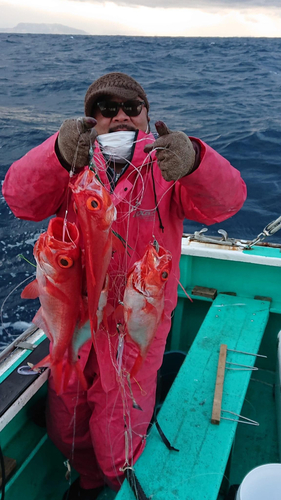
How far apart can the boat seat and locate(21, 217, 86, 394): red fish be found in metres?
0.80

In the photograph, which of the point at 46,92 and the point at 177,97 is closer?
the point at 177,97

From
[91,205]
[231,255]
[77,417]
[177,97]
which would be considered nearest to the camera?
[91,205]

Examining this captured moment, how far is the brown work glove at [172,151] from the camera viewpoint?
181cm

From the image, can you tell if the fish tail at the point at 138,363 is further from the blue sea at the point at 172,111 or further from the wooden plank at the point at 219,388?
the blue sea at the point at 172,111

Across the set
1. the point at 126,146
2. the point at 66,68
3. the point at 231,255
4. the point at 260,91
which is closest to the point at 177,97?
the point at 260,91

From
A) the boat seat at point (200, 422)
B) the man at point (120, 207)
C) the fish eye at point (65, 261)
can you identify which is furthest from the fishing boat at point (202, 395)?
the fish eye at point (65, 261)

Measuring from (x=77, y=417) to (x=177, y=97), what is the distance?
53.3 feet

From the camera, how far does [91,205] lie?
5.36ft

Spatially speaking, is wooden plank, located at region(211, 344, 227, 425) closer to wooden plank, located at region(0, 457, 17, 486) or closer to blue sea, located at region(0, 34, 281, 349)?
wooden plank, located at region(0, 457, 17, 486)

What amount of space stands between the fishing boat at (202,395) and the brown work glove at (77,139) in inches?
55.2

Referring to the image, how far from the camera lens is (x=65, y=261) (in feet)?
5.78

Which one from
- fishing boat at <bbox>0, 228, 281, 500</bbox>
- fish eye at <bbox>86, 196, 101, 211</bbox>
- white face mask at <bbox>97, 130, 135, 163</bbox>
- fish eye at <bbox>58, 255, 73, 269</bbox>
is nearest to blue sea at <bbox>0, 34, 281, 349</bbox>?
fishing boat at <bbox>0, 228, 281, 500</bbox>

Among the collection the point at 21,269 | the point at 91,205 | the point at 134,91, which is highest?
the point at 134,91

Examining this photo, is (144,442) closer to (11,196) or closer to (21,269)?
(11,196)
